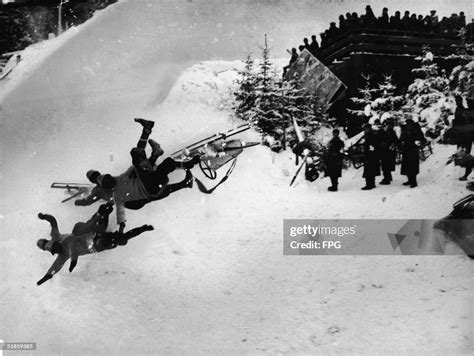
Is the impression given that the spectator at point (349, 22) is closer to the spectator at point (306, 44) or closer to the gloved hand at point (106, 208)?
the spectator at point (306, 44)

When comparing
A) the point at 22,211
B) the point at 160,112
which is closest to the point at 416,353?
the point at 160,112

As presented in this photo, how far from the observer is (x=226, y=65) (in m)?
5.45

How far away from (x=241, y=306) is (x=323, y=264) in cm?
94

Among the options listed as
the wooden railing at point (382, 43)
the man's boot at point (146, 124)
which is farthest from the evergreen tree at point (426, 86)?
the man's boot at point (146, 124)

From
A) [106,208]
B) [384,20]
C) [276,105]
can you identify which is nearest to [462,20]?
[384,20]

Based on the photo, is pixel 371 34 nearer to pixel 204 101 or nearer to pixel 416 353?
pixel 204 101

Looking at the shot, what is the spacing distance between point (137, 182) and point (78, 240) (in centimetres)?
85

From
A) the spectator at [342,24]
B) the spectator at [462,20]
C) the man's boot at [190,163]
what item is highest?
the spectator at [342,24]

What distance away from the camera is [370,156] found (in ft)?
20.6

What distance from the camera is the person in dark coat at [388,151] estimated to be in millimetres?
6207

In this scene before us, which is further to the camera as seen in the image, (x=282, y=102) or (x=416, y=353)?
(x=282, y=102)

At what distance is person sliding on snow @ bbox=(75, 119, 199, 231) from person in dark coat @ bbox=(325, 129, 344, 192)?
2757 millimetres

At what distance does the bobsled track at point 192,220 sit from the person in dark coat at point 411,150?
25 cm

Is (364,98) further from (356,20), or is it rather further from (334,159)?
(356,20)
